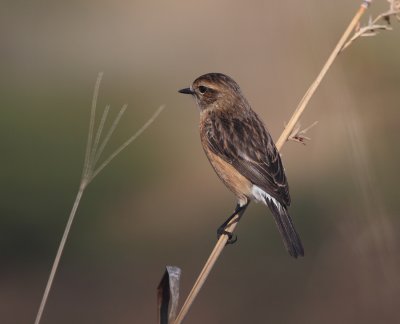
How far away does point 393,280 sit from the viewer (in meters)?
4.58

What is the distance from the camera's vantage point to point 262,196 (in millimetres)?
5656

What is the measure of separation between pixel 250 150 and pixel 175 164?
6.08 metres

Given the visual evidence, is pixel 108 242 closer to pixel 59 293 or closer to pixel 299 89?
pixel 59 293

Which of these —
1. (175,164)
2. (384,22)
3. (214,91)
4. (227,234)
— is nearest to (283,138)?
(227,234)

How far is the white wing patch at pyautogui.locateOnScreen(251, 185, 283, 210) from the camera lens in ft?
18.1

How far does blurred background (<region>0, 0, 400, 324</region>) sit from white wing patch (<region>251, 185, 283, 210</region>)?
491 millimetres

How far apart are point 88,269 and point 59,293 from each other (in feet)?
1.61

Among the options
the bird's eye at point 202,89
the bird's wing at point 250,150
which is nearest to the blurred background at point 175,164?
the bird's wing at point 250,150

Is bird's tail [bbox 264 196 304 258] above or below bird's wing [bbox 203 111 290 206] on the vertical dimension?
below

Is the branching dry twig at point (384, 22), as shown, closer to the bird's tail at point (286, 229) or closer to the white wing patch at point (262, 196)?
the bird's tail at point (286, 229)

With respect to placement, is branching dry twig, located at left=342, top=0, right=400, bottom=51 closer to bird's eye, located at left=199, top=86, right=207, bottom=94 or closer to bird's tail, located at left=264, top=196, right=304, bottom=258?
bird's tail, located at left=264, top=196, right=304, bottom=258

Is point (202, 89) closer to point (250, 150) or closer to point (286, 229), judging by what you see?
point (250, 150)

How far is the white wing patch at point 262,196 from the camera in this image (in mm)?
5509

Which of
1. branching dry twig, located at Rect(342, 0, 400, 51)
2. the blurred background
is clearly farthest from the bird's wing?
branching dry twig, located at Rect(342, 0, 400, 51)
